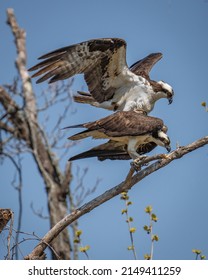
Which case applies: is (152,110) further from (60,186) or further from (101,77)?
(60,186)

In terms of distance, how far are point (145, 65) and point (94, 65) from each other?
130cm

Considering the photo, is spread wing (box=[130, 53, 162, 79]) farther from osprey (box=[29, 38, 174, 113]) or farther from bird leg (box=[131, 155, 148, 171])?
bird leg (box=[131, 155, 148, 171])

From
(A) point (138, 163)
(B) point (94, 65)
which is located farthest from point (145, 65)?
(A) point (138, 163)

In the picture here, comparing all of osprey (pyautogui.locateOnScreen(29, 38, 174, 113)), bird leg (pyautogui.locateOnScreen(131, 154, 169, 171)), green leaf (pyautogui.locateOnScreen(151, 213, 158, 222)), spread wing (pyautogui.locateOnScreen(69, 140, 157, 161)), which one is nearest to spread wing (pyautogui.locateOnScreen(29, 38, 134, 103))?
osprey (pyautogui.locateOnScreen(29, 38, 174, 113))

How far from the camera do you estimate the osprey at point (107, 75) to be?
7.80 metres

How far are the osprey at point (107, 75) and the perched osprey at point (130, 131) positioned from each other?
673 millimetres

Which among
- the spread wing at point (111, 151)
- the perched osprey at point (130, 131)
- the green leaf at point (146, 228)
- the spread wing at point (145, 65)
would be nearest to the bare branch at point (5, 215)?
the green leaf at point (146, 228)

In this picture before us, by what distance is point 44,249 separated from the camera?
6457mm

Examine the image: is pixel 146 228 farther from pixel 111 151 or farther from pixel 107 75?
pixel 107 75

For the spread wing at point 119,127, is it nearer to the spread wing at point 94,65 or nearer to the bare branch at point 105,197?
the spread wing at point 94,65

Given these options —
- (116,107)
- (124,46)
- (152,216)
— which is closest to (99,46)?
(124,46)

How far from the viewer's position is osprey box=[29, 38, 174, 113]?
25.6ft

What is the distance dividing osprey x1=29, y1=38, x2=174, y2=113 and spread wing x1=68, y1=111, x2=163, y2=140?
67cm
